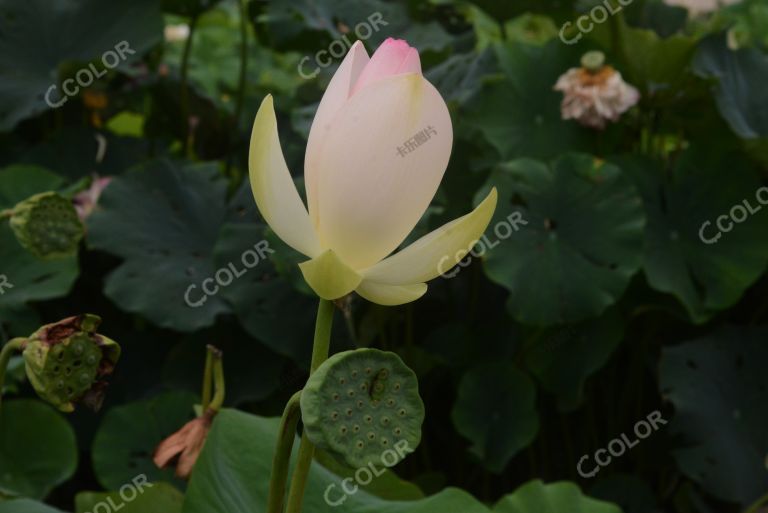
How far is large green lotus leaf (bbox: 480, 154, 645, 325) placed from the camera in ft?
4.23

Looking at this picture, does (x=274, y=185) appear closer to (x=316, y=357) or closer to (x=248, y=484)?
(x=316, y=357)

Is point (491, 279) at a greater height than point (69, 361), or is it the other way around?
point (69, 361)

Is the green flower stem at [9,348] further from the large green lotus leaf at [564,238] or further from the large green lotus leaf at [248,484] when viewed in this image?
the large green lotus leaf at [564,238]

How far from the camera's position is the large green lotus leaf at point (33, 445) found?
1.16 metres

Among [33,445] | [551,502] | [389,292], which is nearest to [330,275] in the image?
[389,292]

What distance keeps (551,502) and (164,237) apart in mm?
754

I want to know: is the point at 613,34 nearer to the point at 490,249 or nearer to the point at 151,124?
the point at 490,249

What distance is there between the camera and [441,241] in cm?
47

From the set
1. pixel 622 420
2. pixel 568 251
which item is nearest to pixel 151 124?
pixel 568 251

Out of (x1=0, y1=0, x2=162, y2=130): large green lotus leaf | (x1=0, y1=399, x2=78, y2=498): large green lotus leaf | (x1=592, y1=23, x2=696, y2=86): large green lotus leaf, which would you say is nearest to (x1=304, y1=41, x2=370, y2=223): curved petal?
(x1=0, y1=399, x2=78, y2=498): large green lotus leaf

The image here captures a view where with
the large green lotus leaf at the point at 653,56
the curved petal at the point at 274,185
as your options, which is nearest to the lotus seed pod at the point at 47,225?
the curved petal at the point at 274,185

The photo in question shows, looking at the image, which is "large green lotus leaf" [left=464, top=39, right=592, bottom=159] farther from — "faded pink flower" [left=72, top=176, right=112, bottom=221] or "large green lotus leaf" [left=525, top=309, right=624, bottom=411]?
"faded pink flower" [left=72, top=176, right=112, bottom=221]

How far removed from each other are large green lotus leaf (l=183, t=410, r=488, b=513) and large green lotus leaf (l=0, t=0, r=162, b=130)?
101 cm

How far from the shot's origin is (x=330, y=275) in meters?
0.47
